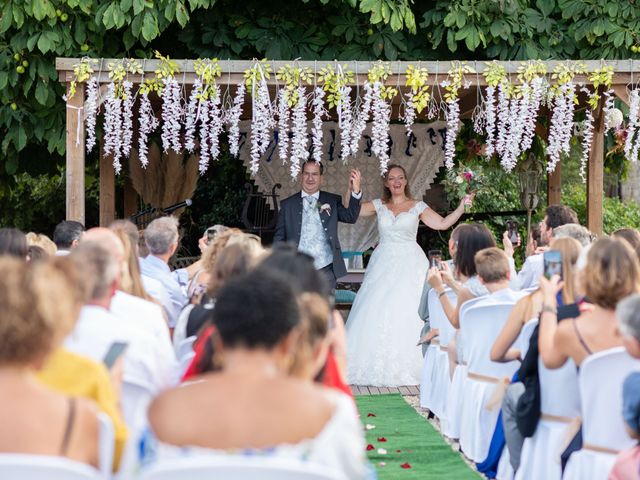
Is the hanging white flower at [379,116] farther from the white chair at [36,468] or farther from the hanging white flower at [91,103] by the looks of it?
the white chair at [36,468]

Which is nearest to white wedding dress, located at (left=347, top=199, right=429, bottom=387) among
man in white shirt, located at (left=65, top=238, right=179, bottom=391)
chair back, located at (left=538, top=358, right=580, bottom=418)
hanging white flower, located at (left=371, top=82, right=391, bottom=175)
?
hanging white flower, located at (left=371, top=82, right=391, bottom=175)

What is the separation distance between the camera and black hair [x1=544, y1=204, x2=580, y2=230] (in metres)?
6.99

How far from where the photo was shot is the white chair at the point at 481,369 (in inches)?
224

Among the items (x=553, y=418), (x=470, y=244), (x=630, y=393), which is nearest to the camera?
(x=630, y=393)

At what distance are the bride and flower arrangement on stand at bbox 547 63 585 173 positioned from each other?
93 centimetres

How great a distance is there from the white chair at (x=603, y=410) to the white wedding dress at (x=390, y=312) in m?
4.93

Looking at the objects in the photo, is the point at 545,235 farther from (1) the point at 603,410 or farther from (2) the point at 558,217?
(1) the point at 603,410

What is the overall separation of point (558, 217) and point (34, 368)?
16.7 feet

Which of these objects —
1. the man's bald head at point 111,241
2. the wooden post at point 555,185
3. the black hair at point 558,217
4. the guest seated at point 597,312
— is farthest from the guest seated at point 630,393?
the wooden post at point 555,185

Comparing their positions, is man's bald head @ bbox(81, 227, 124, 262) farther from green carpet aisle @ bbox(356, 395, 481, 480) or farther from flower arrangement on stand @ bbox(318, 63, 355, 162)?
flower arrangement on stand @ bbox(318, 63, 355, 162)

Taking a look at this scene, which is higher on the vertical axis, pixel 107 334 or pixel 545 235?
pixel 545 235

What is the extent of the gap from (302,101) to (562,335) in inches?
191

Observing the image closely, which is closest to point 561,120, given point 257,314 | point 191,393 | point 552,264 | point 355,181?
point 355,181

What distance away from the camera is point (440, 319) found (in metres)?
7.03
